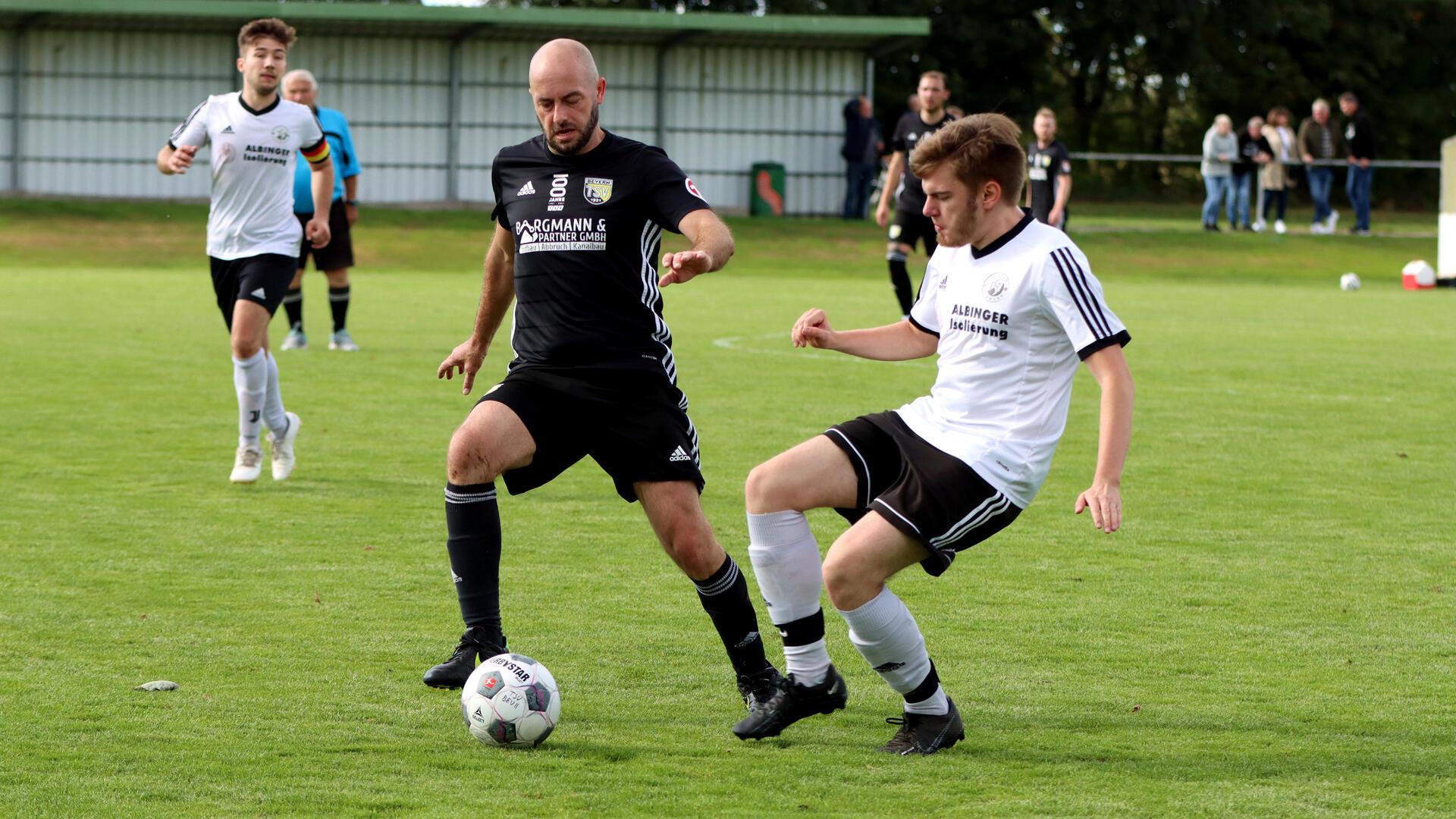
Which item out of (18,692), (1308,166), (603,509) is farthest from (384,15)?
(18,692)

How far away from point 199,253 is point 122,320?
11.1 m

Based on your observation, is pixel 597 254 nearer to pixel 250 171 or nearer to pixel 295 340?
pixel 250 171

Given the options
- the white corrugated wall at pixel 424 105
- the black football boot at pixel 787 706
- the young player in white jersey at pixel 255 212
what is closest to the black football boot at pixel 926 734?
the black football boot at pixel 787 706

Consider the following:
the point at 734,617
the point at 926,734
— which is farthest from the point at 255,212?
the point at 926,734

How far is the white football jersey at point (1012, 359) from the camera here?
4410mm

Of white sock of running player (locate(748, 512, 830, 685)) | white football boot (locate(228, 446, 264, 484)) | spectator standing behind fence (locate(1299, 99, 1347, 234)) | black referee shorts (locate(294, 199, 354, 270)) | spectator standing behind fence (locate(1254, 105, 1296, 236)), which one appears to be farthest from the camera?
spectator standing behind fence (locate(1299, 99, 1347, 234))

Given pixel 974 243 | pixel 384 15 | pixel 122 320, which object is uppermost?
pixel 384 15

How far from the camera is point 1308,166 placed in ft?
107

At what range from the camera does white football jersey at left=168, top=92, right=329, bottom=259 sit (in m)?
8.59

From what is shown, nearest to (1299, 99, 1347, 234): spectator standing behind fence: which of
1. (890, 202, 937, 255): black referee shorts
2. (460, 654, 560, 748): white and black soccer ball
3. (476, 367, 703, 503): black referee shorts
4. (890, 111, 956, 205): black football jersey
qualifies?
(890, 111, 956, 205): black football jersey

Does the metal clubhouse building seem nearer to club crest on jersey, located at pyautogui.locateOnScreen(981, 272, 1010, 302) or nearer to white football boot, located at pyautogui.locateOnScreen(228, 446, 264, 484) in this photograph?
white football boot, located at pyautogui.locateOnScreen(228, 446, 264, 484)

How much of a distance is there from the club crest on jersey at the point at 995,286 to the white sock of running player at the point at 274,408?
16.2 feet

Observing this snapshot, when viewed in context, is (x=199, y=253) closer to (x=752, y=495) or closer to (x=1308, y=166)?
(x=1308, y=166)

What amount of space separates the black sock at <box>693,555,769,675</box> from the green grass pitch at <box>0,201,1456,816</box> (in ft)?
0.58
